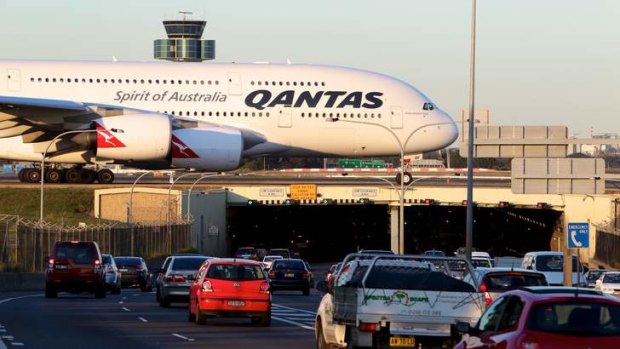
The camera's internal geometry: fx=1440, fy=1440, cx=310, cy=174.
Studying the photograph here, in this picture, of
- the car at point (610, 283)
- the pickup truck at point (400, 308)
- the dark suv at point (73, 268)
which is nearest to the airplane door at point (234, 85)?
the dark suv at point (73, 268)

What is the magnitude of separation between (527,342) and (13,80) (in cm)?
4734

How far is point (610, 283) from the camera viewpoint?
43.2 meters

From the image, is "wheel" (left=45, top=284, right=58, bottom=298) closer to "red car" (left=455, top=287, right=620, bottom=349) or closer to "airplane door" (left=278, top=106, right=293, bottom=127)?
"airplane door" (left=278, top=106, right=293, bottom=127)

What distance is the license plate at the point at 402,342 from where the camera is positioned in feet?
62.6

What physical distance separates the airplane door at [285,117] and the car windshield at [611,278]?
19.3 meters

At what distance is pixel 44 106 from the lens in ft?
185

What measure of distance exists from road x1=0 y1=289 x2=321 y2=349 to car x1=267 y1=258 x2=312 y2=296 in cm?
1077

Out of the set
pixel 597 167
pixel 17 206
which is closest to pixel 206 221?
pixel 17 206

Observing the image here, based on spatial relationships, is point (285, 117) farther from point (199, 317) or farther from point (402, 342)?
point (402, 342)

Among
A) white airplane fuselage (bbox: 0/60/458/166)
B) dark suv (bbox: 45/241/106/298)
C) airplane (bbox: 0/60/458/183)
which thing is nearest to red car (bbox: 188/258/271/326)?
dark suv (bbox: 45/241/106/298)

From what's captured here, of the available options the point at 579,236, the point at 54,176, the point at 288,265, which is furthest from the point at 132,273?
the point at 579,236

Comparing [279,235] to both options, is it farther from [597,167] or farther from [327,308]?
[327,308]

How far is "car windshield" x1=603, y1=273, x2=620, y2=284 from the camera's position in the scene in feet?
142

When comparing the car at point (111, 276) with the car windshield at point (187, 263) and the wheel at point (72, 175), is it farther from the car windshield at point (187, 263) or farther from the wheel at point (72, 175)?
the wheel at point (72, 175)
